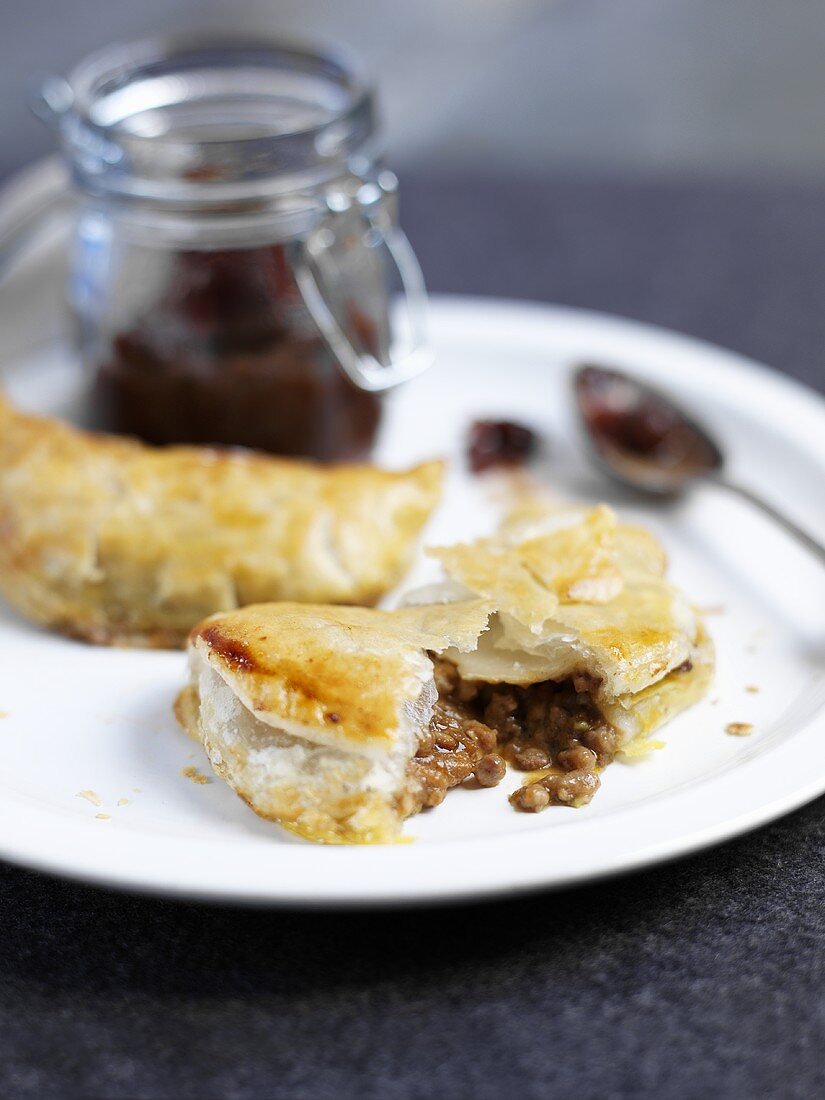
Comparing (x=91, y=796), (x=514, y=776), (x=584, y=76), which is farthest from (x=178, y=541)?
(x=584, y=76)

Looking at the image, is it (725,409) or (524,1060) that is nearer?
(524,1060)

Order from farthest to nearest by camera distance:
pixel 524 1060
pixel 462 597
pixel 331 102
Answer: pixel 331 102 < pixel 462 597 < pixel 524 1060

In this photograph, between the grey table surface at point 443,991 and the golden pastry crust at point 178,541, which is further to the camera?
the golden pastry crust at point 178,541

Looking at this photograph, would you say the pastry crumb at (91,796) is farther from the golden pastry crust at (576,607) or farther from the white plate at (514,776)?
the golden pastry crust at (576,607)

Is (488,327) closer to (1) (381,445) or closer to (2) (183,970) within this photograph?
(1) (381,445)

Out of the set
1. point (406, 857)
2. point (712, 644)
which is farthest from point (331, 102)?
point (406, 857)

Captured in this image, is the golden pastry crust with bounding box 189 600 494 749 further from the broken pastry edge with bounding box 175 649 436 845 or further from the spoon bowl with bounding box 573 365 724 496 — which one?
the spoon bowl with bounding box 573 365 724 496

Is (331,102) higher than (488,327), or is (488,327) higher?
(331,102)

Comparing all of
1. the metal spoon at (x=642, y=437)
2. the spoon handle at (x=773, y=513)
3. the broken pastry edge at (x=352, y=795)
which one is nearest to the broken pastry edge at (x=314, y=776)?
the broken pastry edge at (x=352, y=795)

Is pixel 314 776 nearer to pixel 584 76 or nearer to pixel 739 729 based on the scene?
pixel 739 729

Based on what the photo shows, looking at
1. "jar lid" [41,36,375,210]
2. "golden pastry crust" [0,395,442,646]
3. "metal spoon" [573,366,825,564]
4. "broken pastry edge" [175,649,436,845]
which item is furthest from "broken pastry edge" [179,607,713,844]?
"jar lid" [41,36,375,210]
